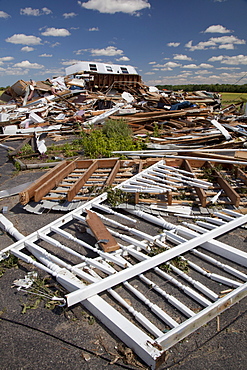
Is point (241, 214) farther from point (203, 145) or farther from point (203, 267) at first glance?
point (203, 145)

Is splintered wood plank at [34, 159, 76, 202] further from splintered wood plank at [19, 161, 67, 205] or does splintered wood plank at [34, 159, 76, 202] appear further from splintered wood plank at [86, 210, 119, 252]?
splintered wood plank at [86, 210, 119, 252]

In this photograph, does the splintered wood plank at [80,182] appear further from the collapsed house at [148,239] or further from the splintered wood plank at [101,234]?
the splintered wood plank at [101,234]

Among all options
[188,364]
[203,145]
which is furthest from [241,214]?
[203,145]

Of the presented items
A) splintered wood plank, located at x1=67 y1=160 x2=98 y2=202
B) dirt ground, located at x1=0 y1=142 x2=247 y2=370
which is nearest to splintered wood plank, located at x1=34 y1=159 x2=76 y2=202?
splintered wood plank, located at x1=67 y1=160 x2=98 y2=202

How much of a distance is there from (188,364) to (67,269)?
173cm

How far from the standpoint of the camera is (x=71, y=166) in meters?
6.95

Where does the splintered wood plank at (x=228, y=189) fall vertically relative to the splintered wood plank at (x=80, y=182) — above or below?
below

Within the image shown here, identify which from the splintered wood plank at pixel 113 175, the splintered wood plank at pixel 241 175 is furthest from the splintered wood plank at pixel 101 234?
the splintered wood plank at pixel 241 175

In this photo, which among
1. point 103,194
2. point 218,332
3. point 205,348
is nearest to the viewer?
point 205,348

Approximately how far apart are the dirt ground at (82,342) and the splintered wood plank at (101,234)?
0.93 meters

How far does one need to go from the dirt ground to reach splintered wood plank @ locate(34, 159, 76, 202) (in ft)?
7.61

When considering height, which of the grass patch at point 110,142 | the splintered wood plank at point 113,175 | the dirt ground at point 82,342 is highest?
the grass patch at point 110,142

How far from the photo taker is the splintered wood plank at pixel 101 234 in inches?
147

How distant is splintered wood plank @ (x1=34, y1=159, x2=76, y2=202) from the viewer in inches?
207
